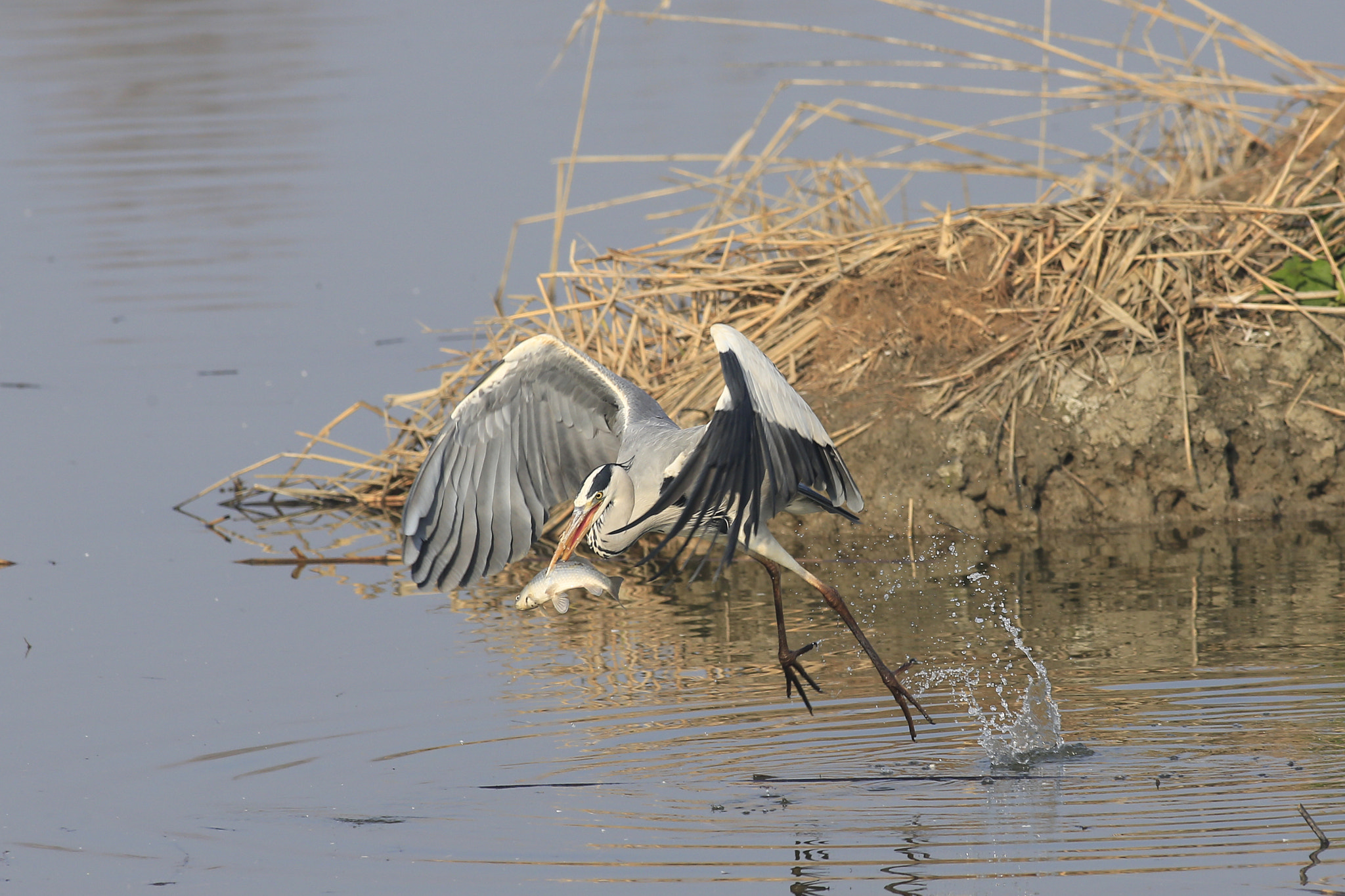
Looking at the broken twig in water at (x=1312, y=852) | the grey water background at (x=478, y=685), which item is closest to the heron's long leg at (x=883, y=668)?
the grey water background at (x=478, y=685)

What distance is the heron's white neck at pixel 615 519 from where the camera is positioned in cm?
571

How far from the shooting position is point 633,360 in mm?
9016

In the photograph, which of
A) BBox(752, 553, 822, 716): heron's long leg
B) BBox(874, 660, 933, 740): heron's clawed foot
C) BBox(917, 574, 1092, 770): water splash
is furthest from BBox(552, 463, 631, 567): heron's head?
BBox(917, 574, 1092, 770): water splash

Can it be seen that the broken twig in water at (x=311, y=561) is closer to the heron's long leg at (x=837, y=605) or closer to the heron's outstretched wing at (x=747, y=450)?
the heron's long leg at (x=837, y=605)

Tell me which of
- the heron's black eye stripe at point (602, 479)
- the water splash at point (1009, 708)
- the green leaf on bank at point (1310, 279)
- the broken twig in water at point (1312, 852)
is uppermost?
the green leaf on bank at point (1310, 279)

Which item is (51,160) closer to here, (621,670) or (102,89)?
(102,89)

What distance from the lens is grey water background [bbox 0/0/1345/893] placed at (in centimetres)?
471

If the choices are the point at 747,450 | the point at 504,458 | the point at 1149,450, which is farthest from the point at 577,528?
the point at 1149,450

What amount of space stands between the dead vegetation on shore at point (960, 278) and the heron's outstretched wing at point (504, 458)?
1.98 meters

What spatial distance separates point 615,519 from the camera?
5754 mm

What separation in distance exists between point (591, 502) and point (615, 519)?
13cm

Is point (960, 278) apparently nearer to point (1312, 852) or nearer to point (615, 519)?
point (615, 519)

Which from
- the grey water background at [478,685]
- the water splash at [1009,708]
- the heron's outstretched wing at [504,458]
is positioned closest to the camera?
the grey water background at [478,685]

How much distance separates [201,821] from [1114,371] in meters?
4.63
